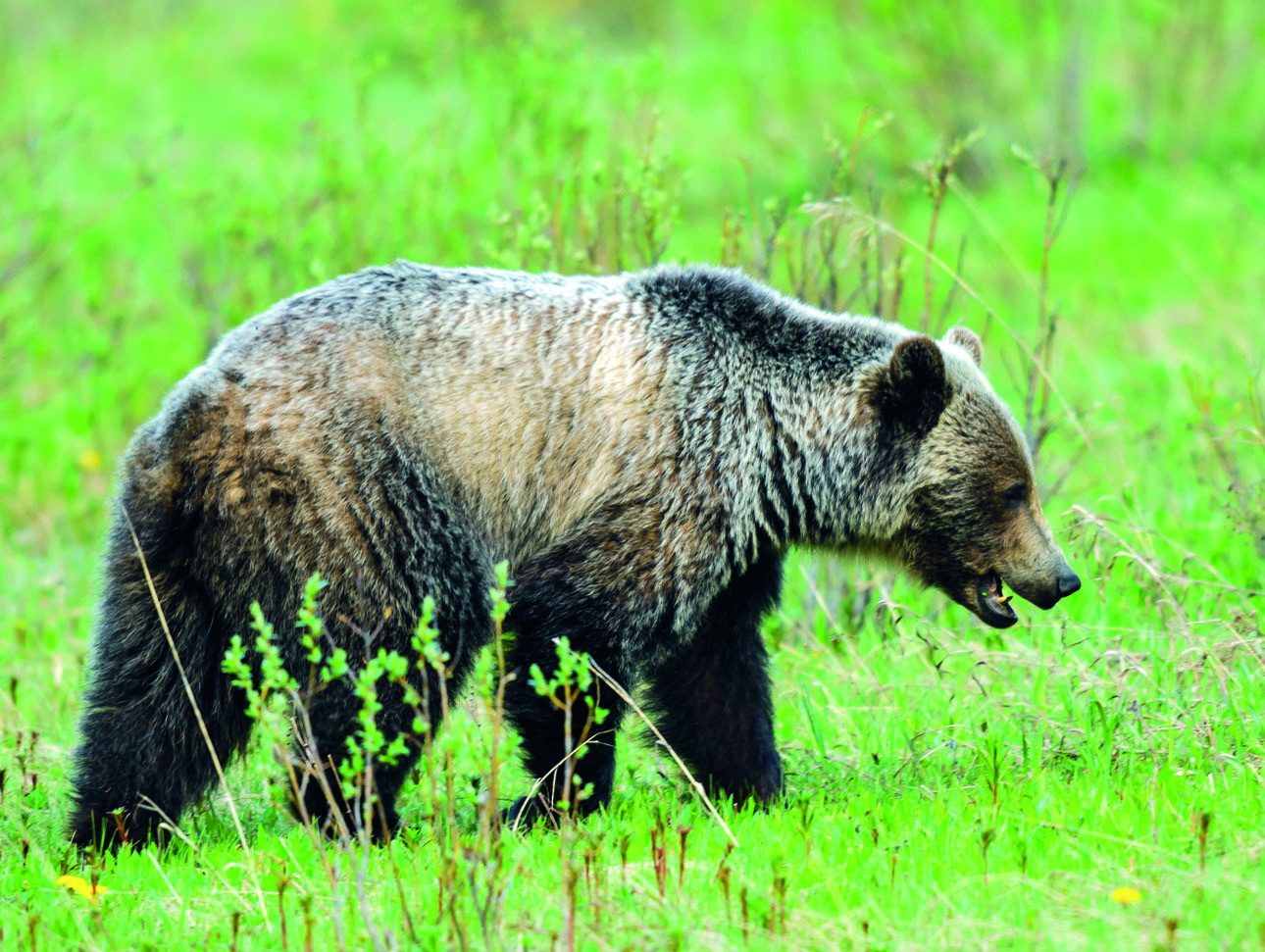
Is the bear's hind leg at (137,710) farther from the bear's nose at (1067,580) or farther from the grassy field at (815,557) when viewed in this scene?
the bear's nose at (1067,580)

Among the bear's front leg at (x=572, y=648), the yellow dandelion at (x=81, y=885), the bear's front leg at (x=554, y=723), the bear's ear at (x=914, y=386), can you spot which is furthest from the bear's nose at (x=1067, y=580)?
the yellow dandelion at (x=81, y=885)

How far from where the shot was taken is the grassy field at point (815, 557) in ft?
11.7

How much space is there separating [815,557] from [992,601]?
1.34m

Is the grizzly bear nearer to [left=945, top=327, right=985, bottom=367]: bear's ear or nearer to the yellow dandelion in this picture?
[left=945, top=327, right=985, bottom=367]: bear's ear

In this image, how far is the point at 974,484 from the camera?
4836mm

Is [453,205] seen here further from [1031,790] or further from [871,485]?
[1031,790]

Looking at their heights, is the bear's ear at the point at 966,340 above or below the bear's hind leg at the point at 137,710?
above

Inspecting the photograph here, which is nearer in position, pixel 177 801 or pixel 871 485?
pixel 177 801

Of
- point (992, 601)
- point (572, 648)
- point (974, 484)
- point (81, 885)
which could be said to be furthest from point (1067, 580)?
point (81, 885)

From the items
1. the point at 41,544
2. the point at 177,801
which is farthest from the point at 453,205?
the point at 177,801

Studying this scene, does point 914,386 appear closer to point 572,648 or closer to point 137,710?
point 572,648

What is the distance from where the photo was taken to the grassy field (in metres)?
3.58

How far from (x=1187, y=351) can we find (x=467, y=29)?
5864 mm

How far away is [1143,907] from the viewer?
3.35 meters
